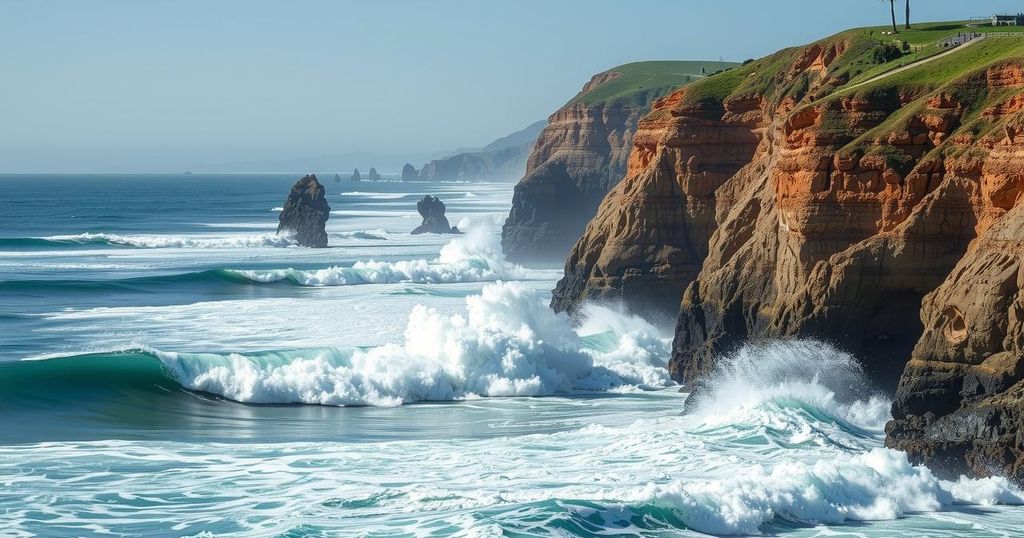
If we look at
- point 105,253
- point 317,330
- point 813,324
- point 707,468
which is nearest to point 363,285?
point 317,330

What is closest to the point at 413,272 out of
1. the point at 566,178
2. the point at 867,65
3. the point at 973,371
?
the point at 566,178

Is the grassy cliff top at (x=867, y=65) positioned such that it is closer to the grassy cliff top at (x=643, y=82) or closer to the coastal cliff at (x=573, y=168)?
the coastal cliff at (x=573, y=168)

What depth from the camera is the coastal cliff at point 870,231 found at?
25891 mm

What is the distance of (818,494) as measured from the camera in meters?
23.9

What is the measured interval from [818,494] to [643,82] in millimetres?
73713

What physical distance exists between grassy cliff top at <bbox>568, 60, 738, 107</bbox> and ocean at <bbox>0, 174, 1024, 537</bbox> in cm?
3303

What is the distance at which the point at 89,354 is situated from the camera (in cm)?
3891

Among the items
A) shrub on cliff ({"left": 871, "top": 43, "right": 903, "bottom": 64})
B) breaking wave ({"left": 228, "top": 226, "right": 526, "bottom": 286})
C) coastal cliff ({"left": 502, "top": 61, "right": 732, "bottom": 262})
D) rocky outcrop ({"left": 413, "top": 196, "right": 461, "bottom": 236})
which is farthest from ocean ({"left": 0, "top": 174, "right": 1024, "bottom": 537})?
rocky outcrop ({"left": 413, "top": 196, "right": 461, "bottom": 236})

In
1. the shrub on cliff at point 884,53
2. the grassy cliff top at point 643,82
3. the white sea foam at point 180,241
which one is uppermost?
the grassy cliff top at point 643,82

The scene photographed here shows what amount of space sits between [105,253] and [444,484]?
59.9 meters

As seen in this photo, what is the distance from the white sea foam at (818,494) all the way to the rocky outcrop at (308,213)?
2568 inches

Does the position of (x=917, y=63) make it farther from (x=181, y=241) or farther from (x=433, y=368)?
(x=181, y=241)

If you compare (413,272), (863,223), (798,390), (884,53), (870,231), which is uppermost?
(884,53)

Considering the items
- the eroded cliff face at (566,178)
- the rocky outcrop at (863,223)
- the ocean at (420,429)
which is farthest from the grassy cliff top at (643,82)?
the rocky outcrop at (863,223)
